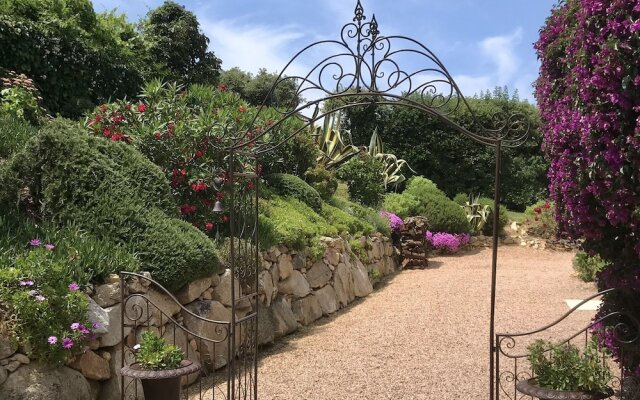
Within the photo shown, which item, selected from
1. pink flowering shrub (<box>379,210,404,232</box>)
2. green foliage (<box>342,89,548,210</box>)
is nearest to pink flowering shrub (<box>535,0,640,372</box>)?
pink flowering shrub (<box>379,210,404,232</box>)

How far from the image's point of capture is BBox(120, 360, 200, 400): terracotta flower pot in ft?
11.7

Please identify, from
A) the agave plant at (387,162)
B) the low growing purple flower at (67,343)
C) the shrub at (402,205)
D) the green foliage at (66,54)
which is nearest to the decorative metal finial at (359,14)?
the low growing purple flower at (67,343)

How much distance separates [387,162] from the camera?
13.9 meters

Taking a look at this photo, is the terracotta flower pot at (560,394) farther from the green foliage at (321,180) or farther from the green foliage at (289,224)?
the green foliage at (321,180)

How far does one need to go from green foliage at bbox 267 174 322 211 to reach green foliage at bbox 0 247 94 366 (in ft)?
16.0

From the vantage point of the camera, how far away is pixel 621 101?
2850 millimetres

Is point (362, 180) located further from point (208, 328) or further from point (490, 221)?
point (208, 328)

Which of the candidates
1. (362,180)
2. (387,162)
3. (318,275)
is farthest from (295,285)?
(387,162)

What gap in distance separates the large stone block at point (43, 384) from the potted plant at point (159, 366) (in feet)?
1.06

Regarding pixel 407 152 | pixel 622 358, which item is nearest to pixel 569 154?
pixel 622 358

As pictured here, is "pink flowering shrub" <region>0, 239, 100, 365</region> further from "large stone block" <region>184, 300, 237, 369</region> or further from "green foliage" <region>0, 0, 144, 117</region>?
"green foliage" <region>0, 0, 144, 117</region>

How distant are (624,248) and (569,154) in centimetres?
60

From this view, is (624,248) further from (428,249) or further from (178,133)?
(428,249)

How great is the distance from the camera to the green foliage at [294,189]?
28.2 ft
